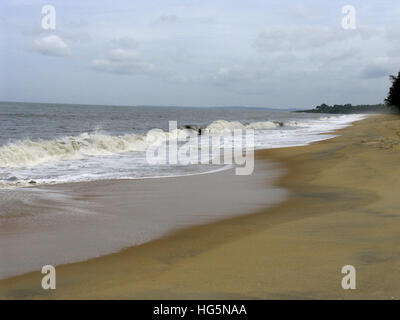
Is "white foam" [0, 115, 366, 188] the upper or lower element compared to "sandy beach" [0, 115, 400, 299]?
upper

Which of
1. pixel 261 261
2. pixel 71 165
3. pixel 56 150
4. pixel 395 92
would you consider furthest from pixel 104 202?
pixel 395 92

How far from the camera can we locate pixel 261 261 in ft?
15.3

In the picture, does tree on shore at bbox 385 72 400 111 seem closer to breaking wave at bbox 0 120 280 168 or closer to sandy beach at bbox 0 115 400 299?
breaking wave at bbox 0 120 280 168

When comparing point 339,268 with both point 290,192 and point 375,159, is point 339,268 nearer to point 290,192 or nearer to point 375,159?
point 290,192

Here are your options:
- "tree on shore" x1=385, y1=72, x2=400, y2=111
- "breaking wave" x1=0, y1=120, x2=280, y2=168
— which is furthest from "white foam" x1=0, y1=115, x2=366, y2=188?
"tree on shore" x1=385, y1=72, x2=400, y2=111

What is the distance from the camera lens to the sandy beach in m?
3.87

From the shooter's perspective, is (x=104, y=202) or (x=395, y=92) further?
(x=395, y=92)

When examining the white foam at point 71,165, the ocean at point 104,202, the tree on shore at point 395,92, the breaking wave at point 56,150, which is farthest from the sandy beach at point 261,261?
the tree on shore at point 395,92

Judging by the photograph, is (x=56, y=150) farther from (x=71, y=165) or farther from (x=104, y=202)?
(x=104, y=202)

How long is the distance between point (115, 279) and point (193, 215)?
309 centimetres

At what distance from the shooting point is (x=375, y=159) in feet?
42.9

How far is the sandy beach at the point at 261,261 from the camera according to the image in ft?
12.7

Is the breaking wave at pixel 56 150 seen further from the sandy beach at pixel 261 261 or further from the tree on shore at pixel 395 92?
the tree on shore at pixel 395 92

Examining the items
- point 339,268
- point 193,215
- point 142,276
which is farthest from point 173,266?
point 193,215
